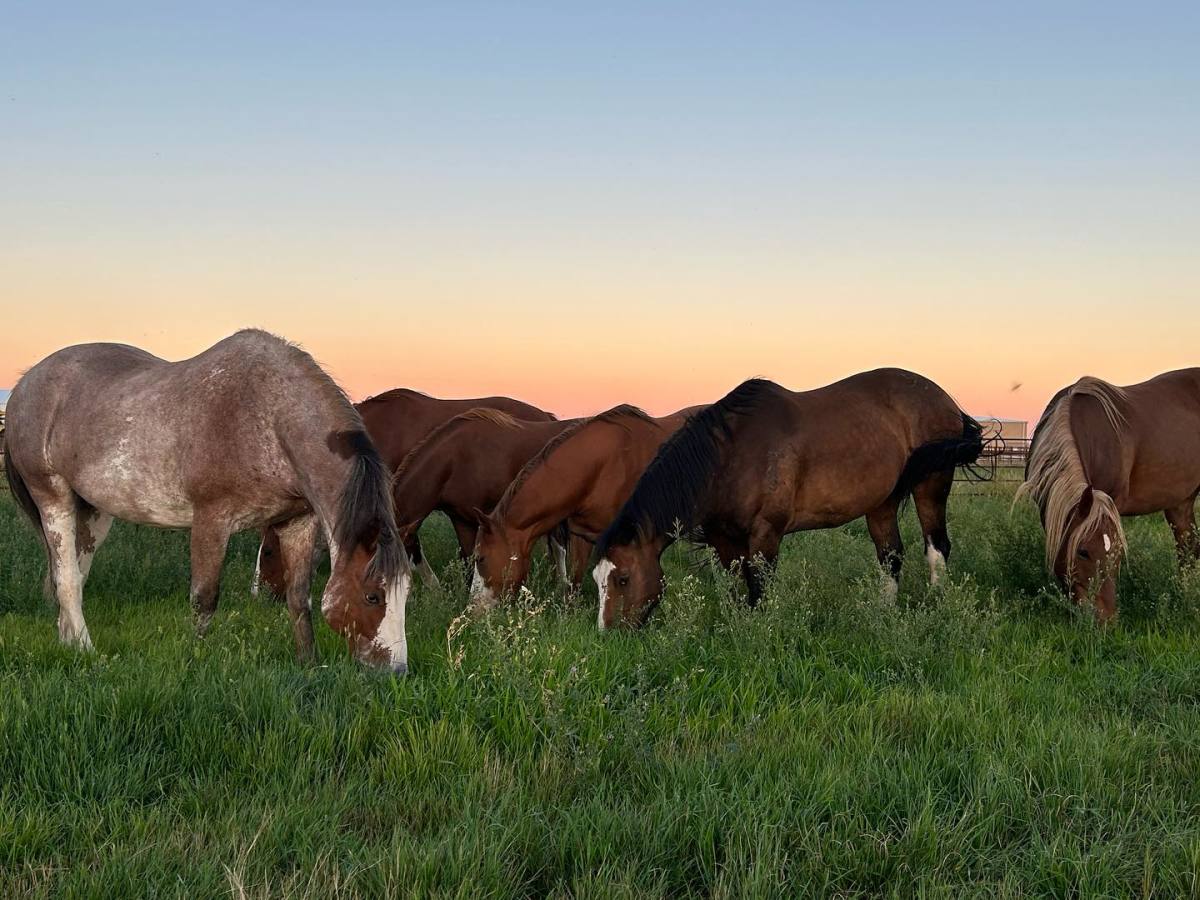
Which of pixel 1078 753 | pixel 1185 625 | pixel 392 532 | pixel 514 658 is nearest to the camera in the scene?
pixel 1078 753

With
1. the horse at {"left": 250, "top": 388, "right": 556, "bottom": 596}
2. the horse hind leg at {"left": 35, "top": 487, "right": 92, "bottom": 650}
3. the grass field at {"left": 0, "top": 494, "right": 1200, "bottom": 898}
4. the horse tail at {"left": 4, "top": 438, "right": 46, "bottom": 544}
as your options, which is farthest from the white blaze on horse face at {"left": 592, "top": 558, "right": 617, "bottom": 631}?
the horse tail at {"left": 4, "top": 438, "right": 46, "bottom": 544}

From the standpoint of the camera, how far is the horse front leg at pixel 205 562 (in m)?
5.77

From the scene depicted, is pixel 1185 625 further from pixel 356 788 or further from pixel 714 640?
pixel 356 788

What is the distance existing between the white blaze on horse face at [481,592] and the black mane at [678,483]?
113 centimetres

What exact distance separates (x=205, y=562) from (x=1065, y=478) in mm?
6181

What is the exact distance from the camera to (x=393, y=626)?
5047 mm

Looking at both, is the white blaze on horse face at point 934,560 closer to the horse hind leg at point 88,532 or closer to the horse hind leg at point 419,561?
the horse hind leg at point 419,561

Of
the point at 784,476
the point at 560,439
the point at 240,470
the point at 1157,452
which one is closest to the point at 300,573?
the point at 240,470

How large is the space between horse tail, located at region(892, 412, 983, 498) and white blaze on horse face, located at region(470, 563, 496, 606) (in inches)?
160

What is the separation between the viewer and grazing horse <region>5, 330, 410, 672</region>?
5.18 metres

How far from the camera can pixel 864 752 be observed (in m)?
3.85

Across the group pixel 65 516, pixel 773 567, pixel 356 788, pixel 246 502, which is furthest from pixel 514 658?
pixel 65 516

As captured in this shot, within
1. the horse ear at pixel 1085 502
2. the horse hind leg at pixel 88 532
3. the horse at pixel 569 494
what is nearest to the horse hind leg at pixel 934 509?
the horse ear at pixel 1085 502

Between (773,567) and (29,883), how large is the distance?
5.72 metres
